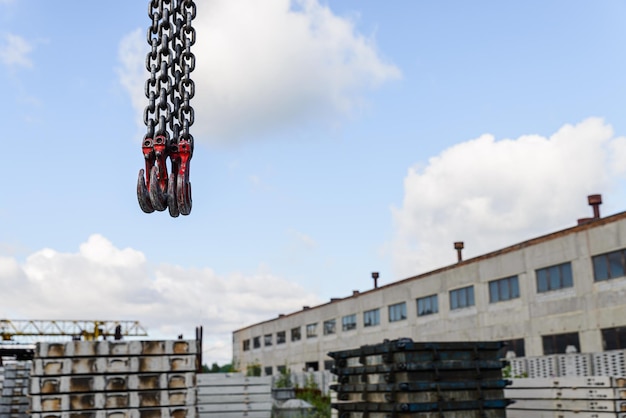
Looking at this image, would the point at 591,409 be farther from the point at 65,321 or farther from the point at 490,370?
the point at 65,321

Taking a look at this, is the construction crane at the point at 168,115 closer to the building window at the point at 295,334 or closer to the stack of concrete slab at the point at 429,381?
the stack of concrete slab at the point at 429,381

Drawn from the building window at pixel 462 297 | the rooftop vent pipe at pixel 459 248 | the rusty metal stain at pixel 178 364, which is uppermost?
the rooftop vent pipe at pixel 459 248

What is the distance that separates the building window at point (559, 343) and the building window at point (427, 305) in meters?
7.50

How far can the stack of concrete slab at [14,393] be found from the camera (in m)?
15.5

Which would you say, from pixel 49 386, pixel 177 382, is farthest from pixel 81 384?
pixel 177 382

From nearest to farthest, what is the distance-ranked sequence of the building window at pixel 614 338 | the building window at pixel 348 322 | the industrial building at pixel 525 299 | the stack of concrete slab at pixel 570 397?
the stack of concrete slab at pixel 570 397 → the building window at pixel 614 338 → the industrial building at pixel 525 299 → the building window at pixel 348 322

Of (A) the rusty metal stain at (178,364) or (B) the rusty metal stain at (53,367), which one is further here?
(A) the rusty metal stain at (178,364)

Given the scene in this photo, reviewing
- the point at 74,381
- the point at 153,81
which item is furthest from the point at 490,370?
the point at 153,81

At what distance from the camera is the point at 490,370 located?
992 cm

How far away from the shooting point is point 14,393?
15.8m

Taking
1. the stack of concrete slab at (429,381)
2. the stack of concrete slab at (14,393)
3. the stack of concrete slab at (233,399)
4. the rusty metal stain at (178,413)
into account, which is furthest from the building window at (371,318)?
the rusty metal stain at (178,413)

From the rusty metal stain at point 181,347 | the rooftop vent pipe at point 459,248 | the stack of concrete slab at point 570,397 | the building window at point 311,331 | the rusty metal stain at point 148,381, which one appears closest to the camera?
the rusty metal stain at point 148,381

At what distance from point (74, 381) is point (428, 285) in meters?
23.8

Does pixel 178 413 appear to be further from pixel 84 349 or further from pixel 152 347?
pixel 84 349
